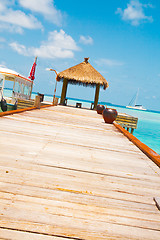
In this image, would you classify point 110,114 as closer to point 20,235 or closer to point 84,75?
point 20,235

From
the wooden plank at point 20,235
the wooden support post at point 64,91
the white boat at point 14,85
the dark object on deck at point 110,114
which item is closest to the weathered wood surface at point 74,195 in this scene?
the wooden plank at point 20,235

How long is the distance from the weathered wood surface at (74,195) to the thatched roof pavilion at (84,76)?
15366 millimetres

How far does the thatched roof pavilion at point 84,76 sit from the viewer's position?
59.2ft

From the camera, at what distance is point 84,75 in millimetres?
18422

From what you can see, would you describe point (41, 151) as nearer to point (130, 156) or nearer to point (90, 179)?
point (90, 179)

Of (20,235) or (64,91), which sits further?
(64,91)

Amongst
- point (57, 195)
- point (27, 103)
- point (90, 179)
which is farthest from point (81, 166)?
point (27, 103)

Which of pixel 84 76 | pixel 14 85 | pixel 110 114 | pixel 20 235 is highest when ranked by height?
pixel 84 76

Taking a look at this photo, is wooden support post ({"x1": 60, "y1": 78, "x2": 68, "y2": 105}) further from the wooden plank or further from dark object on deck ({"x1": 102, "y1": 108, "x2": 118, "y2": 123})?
the wooden plank

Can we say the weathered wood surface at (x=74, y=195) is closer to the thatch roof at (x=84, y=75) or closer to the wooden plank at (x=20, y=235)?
the wooden plank at (x=20, y=235)

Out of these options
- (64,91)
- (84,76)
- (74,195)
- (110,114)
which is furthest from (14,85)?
(74,195)

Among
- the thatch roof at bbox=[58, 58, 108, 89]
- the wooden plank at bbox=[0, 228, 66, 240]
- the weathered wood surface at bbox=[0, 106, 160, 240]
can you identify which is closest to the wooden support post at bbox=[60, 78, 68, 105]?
the thatch roof at bbox=[58, 58, 108, 89]

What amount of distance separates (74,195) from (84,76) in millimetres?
17071

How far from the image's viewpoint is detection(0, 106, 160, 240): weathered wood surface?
53.6 inches
